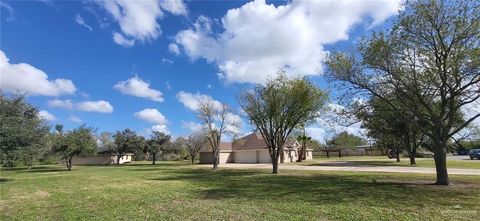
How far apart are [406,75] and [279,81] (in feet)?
37.9

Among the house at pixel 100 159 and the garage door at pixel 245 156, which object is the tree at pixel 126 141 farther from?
the garage door at pixel 245 156

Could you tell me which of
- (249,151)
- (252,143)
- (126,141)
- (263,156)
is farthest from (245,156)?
(126,141)

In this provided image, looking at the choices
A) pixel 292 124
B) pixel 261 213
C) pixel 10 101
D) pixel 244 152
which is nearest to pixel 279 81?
pixel 292 124

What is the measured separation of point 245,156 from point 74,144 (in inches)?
1096

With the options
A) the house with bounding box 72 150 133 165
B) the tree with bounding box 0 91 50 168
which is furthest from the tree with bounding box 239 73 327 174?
the house with bounding box 72 150 133 165

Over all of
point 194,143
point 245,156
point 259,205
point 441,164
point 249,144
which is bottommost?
point 259,205

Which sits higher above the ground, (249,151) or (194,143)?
(194,143)

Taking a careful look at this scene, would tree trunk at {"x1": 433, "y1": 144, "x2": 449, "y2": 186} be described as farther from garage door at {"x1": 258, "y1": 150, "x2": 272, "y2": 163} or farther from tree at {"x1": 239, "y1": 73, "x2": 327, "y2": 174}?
garage door at {"x1": 258, "y1": 150, "x2": 272, "y2": 163}

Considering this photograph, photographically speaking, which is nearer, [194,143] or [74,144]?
[74,144]

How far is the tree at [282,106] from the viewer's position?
85.5 feet

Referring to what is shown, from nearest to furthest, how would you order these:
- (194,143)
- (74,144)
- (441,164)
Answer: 1. (441,164)
2. (74,144)
3. (194,143)

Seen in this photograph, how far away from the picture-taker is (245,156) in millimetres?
57531

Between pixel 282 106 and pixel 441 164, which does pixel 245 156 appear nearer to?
pixel 282 106

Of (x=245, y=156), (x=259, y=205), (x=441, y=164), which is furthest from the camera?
(x=245, y=156)
